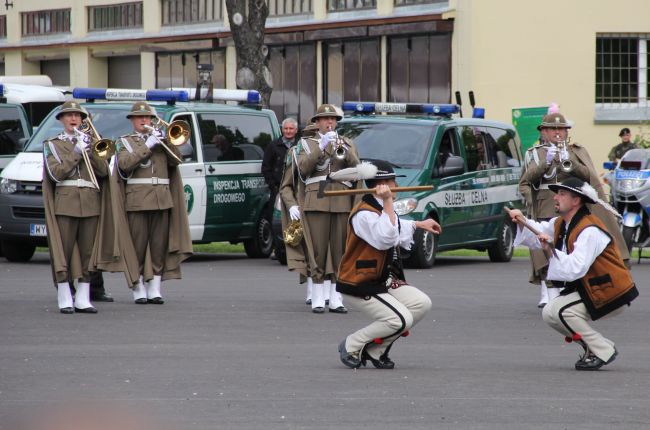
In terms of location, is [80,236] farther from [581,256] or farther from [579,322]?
[581,256]

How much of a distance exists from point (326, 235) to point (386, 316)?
4.07 metres

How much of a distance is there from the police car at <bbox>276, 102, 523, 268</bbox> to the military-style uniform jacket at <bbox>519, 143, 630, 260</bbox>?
3.29m

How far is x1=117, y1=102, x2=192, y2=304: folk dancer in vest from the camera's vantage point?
14.9 m

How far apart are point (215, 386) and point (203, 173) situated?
1052 centimetres

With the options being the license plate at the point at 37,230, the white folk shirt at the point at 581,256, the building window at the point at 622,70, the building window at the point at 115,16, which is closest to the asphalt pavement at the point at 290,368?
the white folk shirt at the point at 581,256

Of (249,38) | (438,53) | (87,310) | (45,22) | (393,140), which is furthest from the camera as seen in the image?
(45,22)

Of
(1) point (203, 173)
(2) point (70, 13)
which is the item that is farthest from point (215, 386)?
(2) point (70, 13)

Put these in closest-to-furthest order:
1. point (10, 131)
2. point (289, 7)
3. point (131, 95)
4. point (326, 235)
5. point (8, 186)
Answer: point (326, 235) → point (8, 186) → point (131, 95) → point (10, 131) → point (289, 7)

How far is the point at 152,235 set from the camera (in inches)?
600

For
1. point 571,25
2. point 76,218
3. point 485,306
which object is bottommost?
point 485,306

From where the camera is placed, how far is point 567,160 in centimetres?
1461

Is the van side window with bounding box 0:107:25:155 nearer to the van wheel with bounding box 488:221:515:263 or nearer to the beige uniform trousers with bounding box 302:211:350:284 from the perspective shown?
the van wheel with bounding box 488:221:515:263

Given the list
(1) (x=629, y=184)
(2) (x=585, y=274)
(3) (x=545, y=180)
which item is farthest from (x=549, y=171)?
(1) (x=629, y=184)

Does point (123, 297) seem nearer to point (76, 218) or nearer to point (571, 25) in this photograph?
point (76, 218)
